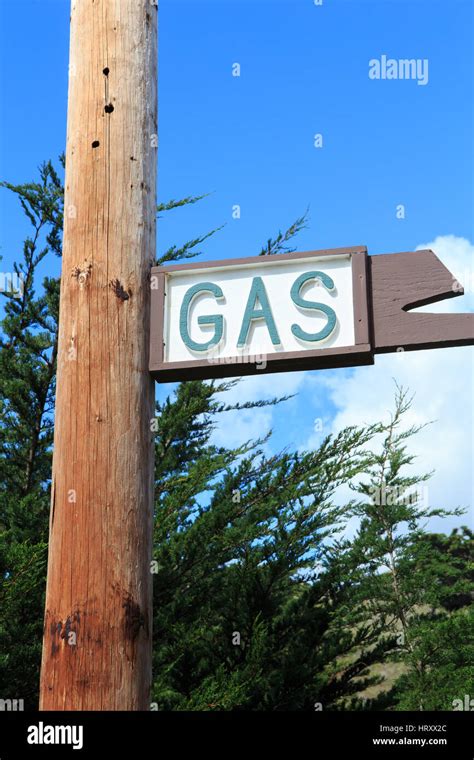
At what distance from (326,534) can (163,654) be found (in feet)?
4.89

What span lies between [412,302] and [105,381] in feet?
3.17

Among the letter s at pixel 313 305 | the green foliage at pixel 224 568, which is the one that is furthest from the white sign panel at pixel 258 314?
the green foliage at pixel 224 568

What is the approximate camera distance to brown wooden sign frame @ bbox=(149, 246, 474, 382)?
8.20 feet

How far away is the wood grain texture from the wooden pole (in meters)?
0.73

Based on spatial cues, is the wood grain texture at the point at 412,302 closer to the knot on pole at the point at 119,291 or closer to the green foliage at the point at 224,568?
the knot on pole at the point at 119,291

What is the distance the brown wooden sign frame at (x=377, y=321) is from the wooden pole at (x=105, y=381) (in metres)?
0.06

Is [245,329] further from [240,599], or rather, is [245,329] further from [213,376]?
[240,599]

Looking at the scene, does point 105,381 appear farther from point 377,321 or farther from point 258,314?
point 377,321

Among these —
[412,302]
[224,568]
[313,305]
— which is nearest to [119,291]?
[313,305]

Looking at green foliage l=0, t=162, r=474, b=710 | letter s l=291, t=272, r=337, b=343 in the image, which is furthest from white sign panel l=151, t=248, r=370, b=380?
green foliage l=0, t=162, r=474, b=710

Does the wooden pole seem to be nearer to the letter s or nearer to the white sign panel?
the white sign panel

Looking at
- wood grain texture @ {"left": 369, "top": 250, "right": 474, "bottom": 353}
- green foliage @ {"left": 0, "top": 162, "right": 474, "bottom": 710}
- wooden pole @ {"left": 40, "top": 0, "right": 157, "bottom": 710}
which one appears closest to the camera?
wooden pole @ {"left": 40, "top": 0, "right": 157, "bottom": 710}

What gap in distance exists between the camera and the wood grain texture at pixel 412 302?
98.0 inches

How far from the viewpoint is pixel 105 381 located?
8.05 feet
